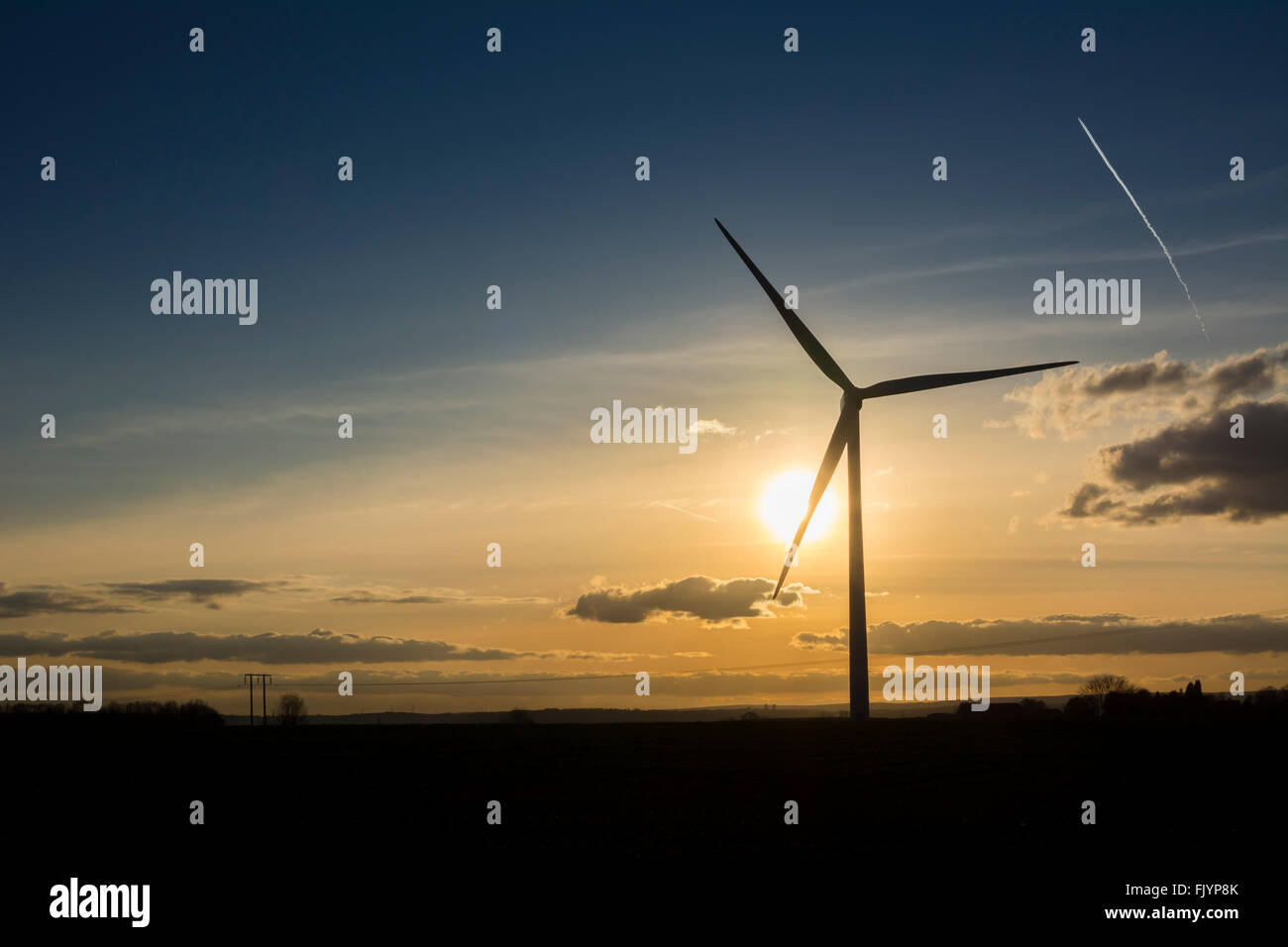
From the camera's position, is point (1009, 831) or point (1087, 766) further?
point (1087, 766)

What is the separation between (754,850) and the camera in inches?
1684

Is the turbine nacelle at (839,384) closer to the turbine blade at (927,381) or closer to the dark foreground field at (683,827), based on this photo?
the turbine blade at (927,381)

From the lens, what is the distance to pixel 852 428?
88.9 meters

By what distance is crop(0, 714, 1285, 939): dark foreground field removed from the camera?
122 feet

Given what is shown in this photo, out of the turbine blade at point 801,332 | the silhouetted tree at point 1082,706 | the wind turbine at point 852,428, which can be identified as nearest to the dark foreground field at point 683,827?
the wind turbine at point 852,428

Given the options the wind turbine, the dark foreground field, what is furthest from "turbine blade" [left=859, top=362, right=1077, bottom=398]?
the dark foreground field

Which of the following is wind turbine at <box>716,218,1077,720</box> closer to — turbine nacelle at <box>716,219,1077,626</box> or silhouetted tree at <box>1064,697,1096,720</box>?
turbine nacelle at <box>716,219,1077,626</box>

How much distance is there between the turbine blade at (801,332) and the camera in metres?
91.0

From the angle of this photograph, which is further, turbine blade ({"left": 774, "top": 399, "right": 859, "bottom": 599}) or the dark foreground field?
turbine blade ({"left": 774, "top": 399, "right": 859, "bottom": 599})

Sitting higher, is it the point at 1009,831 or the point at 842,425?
the point at 842,425

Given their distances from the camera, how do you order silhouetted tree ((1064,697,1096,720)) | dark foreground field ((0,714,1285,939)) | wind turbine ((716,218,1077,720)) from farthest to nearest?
silhouetted tree ((1064,697,1096,720)), wind turbine ((716,218,1077,720)), dark foreground field ((0,714,1285,939))
